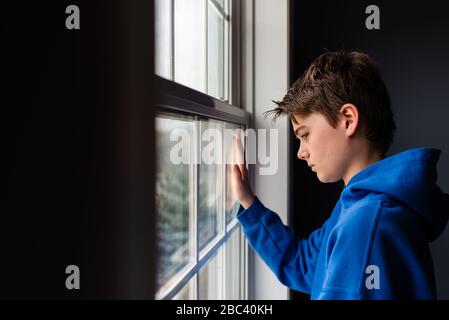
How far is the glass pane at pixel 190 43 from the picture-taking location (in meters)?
0.69

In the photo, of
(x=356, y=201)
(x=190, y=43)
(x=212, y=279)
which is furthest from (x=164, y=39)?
(x=212, y=279)

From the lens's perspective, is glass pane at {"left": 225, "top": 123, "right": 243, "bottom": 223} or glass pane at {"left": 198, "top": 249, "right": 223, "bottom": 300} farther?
glass pane at {"left": 225, "top": 123, "right": 243, "bottom": 223}

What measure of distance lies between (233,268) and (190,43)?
2.71 feet

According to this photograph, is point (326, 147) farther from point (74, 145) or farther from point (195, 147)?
point (74, 145)

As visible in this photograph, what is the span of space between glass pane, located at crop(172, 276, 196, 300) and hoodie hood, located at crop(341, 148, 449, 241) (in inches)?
13.7

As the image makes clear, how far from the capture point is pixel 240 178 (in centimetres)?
103

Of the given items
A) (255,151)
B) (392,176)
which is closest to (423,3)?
(255,151)

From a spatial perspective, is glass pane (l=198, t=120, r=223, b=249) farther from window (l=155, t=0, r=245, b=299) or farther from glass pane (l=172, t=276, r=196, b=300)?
glass pane (l=172, t=276, r=196, b=300)

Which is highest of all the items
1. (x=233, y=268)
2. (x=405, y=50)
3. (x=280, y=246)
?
(x=405, y=50)

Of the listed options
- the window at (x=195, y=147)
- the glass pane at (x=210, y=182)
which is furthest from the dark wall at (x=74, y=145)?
the glass pane at (x=210, y=182)

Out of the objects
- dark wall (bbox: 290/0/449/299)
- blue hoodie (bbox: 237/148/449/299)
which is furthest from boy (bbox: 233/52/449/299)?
dark wall (bbox: 290/0/449/299)

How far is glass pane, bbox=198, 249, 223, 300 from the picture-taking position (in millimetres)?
966
